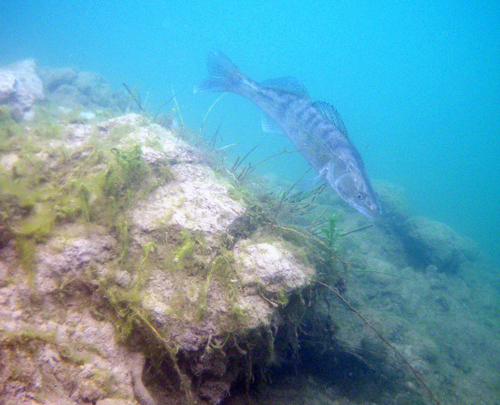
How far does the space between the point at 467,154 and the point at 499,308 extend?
92088 millimetres

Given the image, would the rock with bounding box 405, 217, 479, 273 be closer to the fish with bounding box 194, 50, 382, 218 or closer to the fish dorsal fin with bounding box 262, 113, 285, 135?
the fish with bounding box 194, 50, 382, 218

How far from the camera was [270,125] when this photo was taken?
5.25 m

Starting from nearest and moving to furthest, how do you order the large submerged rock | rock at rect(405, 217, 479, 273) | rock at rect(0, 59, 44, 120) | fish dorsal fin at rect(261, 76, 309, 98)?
1. the large submerged rock
2. fish dorsal fin at rect(261, 76, 309, 98)
3. rock at rect(0, 59, 44, 120)
4. rock at rect(405, 217, 479, 273)

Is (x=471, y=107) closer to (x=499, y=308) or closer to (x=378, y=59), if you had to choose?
(x=378, y=59)

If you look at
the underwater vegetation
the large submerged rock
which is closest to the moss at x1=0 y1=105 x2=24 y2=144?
the underwater vegetation

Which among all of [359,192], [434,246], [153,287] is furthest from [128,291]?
[434,246]

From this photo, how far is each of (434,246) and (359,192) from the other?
7120mm

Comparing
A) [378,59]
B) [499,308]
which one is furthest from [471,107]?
[499,308]

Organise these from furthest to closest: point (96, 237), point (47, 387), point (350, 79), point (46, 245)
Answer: point (350, 79), point (96, 237), point (46, 245), point (47, 387)

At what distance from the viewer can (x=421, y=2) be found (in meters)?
103

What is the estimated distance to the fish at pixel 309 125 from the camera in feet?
14.6

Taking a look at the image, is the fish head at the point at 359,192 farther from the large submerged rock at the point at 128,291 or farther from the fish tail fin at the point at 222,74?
the fish tail fin at the point at 222,74

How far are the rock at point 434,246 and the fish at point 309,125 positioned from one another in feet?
21.4

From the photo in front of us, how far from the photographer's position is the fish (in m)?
4.44
